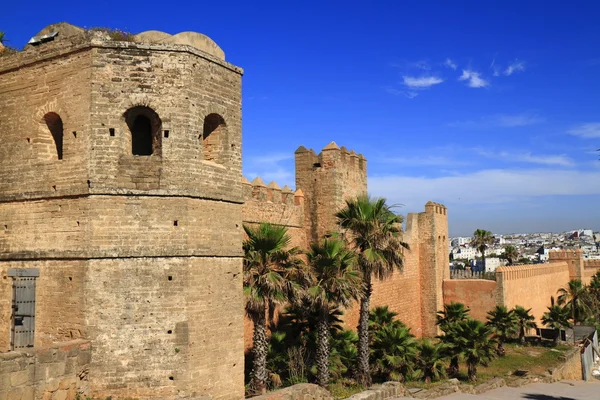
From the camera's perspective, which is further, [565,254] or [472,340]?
[565,254]

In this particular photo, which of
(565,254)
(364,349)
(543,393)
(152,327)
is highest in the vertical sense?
(565,254)

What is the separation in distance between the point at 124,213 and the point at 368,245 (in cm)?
827

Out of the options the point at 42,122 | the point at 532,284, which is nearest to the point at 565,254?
the point at 532,284

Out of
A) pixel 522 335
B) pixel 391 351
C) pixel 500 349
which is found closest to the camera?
pixel 391 351

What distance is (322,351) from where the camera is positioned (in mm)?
15289

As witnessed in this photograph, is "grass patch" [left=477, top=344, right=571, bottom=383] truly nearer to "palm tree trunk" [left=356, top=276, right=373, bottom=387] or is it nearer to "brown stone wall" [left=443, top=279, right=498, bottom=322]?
"brown stone wall" [left=443, top=279, right=498, bottom=322]

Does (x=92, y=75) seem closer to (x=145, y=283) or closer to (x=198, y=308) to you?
(x=145, y=283)

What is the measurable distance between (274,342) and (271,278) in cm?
319

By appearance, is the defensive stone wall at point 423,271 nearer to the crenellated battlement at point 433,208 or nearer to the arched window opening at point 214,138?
the crenellated battlement at point 433,208

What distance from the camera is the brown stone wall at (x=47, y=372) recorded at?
8.74 meters

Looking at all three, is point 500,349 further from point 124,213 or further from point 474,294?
point 124,213

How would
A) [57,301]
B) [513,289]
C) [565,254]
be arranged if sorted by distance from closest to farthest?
[57,301], [513,289], [565,254]

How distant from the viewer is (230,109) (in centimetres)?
1172

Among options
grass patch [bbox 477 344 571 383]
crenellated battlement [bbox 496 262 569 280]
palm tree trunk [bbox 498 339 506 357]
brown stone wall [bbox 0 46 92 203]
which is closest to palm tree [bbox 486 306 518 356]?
palm tree trunk [bbox 498 339 506 357]
